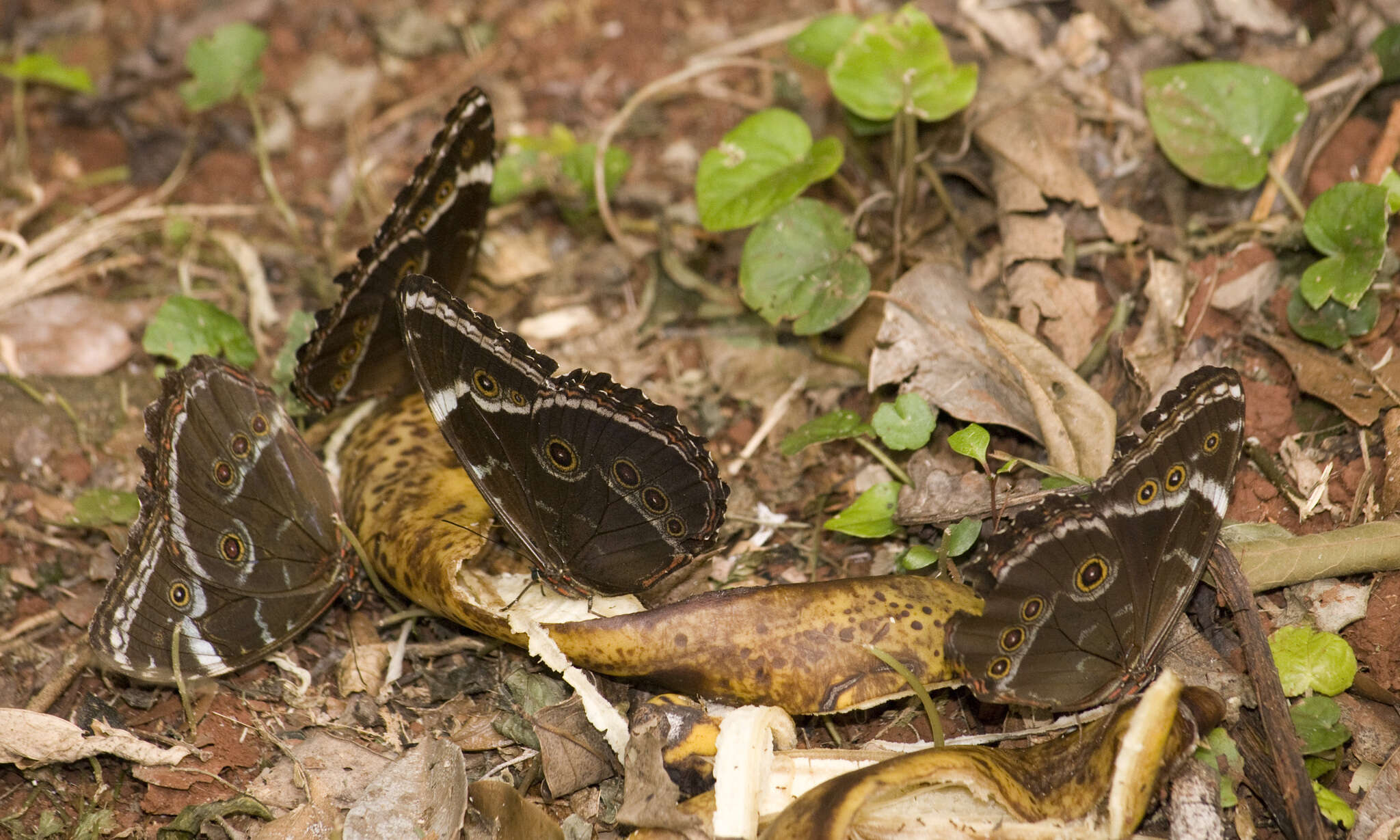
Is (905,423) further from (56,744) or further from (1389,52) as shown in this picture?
(56,744)

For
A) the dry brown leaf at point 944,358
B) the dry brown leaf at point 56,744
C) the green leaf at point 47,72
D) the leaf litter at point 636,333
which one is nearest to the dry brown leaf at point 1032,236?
the leaf litter at point 636,333

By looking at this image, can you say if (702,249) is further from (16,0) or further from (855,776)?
(16,0)

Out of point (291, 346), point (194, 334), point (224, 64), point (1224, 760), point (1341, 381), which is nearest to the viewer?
point (1224, 760)

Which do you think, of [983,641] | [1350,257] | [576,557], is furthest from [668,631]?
[1350,257]

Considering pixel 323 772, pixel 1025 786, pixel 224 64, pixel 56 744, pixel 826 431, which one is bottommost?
pixel 1025 786

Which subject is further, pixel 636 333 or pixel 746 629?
pixel 636 333

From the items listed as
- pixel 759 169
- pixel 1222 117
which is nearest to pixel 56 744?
pixel 759 169

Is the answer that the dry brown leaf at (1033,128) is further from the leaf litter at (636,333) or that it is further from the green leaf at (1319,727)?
the green leaf at (1319,727)
